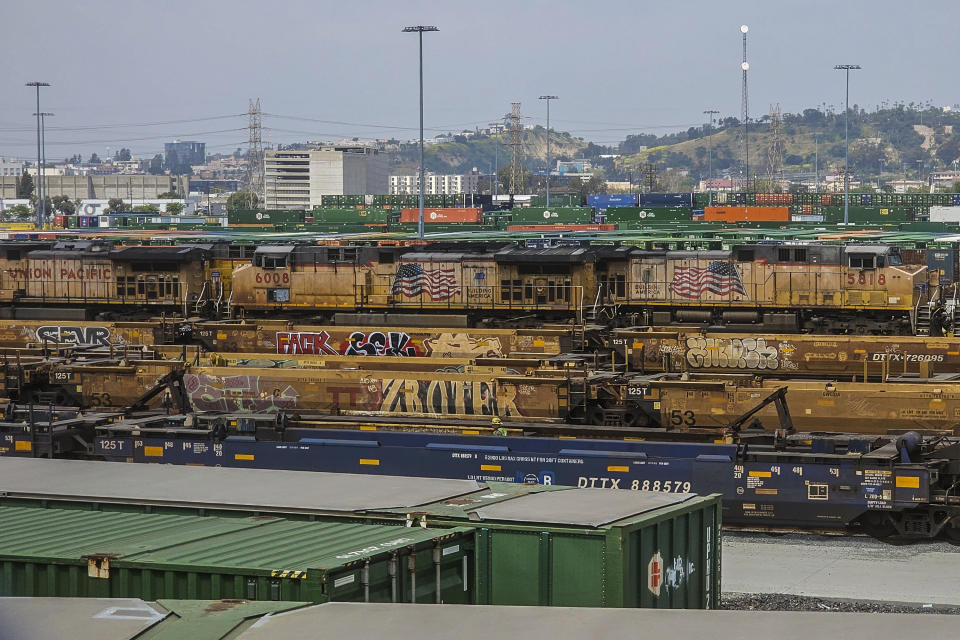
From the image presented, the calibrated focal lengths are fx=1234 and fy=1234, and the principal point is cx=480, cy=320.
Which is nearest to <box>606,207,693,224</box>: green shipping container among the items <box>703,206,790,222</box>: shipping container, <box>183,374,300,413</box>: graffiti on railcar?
<box>703,206,790,222</box>: shipping container

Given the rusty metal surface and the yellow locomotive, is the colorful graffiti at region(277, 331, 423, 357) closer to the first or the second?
the rusty metal surface

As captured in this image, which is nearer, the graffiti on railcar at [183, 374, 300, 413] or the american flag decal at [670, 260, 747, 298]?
the graffiti on railcar at [183, 374, 300, 413]

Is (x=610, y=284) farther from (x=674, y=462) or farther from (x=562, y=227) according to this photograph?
(x=562, y=227)

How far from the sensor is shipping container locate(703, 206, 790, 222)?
340 feet

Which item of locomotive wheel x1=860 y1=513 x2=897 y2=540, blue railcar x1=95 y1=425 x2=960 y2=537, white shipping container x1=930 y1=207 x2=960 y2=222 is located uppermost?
white shipping container x1=930 y1=207 x2=960 y2=222

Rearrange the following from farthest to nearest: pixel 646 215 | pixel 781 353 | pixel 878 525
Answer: pixel 646 215 < pixel 781 353 < pixel 878 525

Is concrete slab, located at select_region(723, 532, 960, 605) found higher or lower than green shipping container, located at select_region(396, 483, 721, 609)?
lower

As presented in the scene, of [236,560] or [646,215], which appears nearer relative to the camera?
[236,560]

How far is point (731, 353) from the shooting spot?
34688 millimetres

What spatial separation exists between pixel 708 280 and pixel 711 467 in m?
26.0

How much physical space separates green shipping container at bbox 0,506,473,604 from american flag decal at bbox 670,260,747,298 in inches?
1408

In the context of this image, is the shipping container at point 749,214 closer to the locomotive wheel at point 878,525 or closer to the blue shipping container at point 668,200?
the blue shipping container at point 668,200

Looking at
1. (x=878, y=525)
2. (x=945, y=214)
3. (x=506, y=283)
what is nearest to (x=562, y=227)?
(x=945, y=214)

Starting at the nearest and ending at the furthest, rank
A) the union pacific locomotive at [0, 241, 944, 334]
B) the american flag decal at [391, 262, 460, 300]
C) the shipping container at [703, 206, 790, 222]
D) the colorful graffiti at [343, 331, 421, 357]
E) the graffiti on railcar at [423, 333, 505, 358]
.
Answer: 1. the graffiti on railcar at [423, 333, 505, 358]
2. the colorful graffiti at [343, 331, 421, 357]
3. the union pacific locomotive at [0, 241, 944, 334]
4. the american flag decal at [391, 262, 460, 300]
5. the shipping container at [703, 206, 790, 222]
